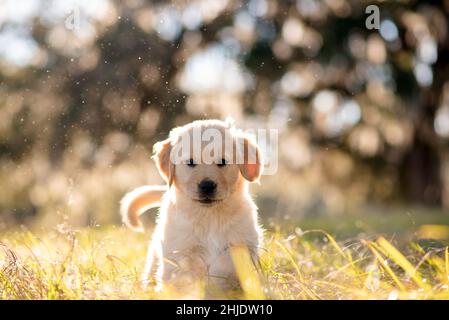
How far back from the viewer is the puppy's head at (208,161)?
13.6ft

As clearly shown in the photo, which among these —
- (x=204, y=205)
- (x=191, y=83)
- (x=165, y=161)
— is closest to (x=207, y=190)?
(x=204, y=205)

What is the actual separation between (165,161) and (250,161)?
25.0 inches

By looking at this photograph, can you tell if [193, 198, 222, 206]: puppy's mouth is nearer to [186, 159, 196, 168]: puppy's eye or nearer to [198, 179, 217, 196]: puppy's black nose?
[198, 179, 217, 196]: puppy's black nose

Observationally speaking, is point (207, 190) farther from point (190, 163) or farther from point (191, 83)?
point (191, 83)

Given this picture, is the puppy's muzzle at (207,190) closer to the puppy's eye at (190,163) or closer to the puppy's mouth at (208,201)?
the puppy's mouth at (208,201)

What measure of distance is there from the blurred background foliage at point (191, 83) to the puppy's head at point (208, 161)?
26.4 ft

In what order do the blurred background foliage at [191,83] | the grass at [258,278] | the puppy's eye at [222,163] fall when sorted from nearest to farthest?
1. the grass at [258,278]
2. the puppy's eye at [222,163]
3. the blurred background foliage at [191,83]

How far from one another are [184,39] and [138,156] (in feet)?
8.80

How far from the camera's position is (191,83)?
523 inches

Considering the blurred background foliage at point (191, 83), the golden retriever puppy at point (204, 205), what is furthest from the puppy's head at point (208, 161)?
the blurred background foliage at point (191, 83)
